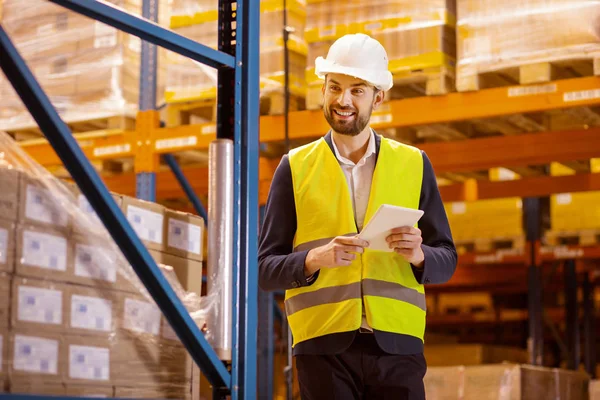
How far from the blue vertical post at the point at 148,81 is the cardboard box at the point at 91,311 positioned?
4.48 meters

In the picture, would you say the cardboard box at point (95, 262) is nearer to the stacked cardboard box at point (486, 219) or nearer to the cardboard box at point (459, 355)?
the stacked cardboard box at point (486, 219)

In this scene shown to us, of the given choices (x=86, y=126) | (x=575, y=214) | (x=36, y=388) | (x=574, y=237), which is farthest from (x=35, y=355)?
(x=574, y=237)

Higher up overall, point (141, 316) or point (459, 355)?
point (141, 316)

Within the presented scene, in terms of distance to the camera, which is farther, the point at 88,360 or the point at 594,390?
the point at 594,390

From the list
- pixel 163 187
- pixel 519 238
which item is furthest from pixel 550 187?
pixel 163 187

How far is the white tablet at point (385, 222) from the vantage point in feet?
9.07

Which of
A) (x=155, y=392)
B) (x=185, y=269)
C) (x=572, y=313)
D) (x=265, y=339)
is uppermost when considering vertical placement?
(x=572, y=313)

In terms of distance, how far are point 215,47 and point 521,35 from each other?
235cm

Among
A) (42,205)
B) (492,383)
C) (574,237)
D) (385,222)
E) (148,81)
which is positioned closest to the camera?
(385,222)

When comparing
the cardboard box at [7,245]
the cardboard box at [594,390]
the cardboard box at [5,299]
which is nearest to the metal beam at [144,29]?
the cardboard box at [7,245]

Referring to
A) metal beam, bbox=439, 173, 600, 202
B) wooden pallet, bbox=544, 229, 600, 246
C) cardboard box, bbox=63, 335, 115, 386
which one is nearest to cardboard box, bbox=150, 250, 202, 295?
cardboard box, bbox=63, 335, 115, 386

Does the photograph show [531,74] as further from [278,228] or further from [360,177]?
[278,228]

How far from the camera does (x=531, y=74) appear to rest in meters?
6.68

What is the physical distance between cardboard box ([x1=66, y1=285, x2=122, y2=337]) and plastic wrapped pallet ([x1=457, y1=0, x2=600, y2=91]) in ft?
13.7
